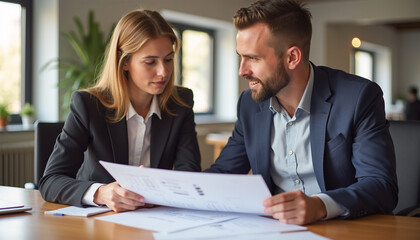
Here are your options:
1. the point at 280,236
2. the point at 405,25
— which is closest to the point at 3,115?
the point at 280,236

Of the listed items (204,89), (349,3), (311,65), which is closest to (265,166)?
(311,65)

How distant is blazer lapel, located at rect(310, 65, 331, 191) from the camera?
5.47 feet

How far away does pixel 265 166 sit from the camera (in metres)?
1.80

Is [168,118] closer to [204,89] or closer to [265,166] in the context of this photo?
[265,166]

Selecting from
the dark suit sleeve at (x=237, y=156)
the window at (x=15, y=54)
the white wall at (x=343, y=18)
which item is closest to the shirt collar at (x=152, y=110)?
the dark suit sleeve at (x=237, y=156)

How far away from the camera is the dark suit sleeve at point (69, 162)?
1.58 m

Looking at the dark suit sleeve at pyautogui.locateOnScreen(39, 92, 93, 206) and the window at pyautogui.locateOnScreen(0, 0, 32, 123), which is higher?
the window at pyautogui.locateOnScreen(0, 0, 32, 123)

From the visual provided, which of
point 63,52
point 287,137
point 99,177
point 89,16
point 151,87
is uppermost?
point 89,16

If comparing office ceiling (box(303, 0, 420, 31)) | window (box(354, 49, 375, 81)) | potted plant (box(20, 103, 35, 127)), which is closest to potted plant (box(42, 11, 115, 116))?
potted plant (box(20, 103, 35, 127))

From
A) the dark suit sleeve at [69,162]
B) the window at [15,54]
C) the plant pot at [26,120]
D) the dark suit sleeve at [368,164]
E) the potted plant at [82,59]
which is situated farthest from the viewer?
the window at [15,54]

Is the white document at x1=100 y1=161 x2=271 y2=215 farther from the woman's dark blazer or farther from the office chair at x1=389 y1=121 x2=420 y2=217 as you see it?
Result: the office chair at x1=389 y1=121 x2=420 y2=217

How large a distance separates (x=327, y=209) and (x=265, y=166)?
467 mm

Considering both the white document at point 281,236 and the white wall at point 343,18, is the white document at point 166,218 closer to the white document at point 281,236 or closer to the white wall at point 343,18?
the white document at point 281,236

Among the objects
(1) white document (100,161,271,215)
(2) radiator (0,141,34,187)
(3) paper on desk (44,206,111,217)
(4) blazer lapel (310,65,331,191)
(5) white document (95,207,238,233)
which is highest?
(4) blazer lapel (310,65,331,191)
